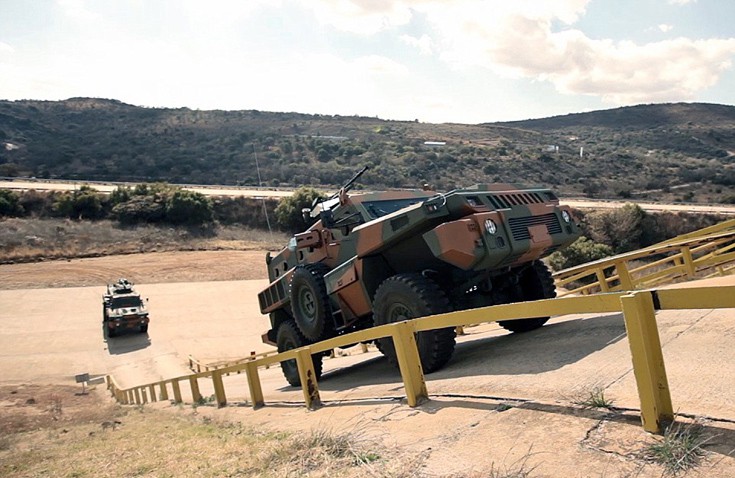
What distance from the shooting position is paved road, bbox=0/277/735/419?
4.20 metres

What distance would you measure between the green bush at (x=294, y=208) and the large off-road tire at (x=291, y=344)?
30.6 meters

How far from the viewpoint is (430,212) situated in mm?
6871

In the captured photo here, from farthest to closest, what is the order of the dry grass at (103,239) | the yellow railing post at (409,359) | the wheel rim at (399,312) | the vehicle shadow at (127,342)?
the dry grass at (103,239) → the vehicle shadow at (127,342) → the wheel rim at (399,312) → the yellow railing post at (409,359)

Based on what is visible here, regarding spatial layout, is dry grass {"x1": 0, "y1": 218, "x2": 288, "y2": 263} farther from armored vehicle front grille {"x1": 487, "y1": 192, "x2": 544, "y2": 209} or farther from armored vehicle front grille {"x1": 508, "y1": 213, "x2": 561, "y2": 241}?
armored vehicle front grille {"x1": 508, "y1": 213, "x2": 561, "y2": 241}

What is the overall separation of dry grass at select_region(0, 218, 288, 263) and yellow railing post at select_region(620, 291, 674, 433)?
38825 mm

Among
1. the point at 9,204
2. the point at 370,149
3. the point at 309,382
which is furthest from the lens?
the point at 370,149

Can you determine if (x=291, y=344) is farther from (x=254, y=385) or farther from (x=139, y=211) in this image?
(x=139, y=211)

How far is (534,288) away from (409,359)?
4.37 m

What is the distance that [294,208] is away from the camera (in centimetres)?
4222

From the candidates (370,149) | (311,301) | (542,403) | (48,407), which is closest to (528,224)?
(311,301)

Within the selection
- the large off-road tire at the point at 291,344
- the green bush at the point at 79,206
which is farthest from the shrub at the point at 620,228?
the green bush at the point at 79,206

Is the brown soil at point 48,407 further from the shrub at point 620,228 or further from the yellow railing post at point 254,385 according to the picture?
the shrub at point 620,228

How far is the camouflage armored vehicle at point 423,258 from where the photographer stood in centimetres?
668

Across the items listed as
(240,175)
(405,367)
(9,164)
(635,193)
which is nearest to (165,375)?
(405,367)
